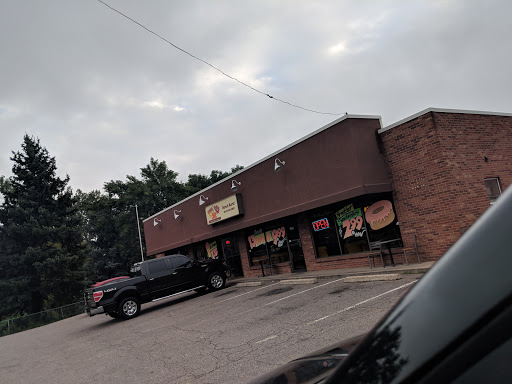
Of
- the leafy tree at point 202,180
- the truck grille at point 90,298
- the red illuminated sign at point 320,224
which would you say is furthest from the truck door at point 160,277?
the leafy tree at point 202,180

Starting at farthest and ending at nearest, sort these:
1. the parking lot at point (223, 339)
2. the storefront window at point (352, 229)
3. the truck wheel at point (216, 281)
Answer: the truck wheel at point (216, 281), the storefront window at point (352, 229), the parking lot at point (223, 339)

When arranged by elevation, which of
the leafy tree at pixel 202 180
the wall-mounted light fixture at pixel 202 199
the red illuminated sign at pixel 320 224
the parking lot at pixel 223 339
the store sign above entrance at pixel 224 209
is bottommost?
the parking lot at pixel 223 339

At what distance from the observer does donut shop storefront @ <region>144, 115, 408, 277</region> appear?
11727mm

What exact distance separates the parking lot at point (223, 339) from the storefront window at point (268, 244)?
4.66 meters

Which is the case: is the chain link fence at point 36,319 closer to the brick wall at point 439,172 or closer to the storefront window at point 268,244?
the storefront window at point 268,244

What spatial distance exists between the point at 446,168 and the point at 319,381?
10.5 meters

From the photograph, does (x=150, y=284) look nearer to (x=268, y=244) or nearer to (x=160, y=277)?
(x=160, y=277)

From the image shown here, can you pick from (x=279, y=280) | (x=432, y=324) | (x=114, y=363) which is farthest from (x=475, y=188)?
(x=432, y=324)

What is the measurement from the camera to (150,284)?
1395 cm

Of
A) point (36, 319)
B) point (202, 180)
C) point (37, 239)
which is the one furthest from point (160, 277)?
point (202, 180)

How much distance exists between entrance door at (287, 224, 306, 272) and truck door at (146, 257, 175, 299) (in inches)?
208

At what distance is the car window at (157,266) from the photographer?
46.8 feet

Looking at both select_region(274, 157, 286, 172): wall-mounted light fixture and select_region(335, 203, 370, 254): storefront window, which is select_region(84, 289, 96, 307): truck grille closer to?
select_region(274, 157, 286, 172): wall-mounted light fixture

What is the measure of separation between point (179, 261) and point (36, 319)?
727 inches
